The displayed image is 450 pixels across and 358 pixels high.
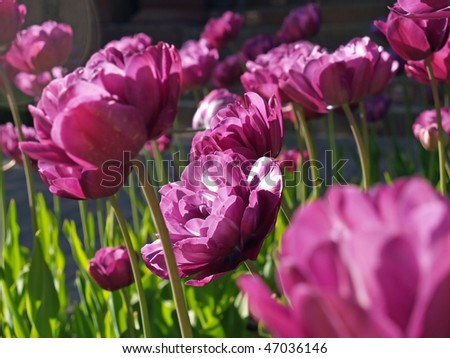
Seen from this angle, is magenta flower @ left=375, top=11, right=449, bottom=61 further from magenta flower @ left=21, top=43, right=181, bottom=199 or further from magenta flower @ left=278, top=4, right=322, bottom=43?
magenta flower @ left=278, top=4, right=322, bottom=43

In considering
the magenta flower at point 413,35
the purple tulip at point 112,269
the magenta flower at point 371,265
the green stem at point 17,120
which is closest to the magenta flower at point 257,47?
the green stem at point 17,120

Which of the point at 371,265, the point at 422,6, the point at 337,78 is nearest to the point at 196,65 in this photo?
the point at 337,78

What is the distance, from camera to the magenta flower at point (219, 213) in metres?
0.46

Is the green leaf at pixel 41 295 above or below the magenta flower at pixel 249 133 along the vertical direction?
below

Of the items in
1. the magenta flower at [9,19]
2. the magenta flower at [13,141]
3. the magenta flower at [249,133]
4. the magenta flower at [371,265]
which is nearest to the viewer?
the magenta flower at [371,265]

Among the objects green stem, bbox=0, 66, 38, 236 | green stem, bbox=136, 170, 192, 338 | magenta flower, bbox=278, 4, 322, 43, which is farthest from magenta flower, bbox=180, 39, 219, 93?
green stem, bbox=136, 170, 192, 338

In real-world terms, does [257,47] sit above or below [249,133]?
below

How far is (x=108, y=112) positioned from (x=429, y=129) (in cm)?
75

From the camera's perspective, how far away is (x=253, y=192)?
1.53ft

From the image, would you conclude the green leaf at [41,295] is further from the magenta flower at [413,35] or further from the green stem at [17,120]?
the magenta flower at [413,35]

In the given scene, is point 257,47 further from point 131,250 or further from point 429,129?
point 131,250

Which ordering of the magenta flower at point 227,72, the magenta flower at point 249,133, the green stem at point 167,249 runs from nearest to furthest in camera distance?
the green stem at point 167,249 < the magenta flower at point 249,133 < the magenta flower at point 227,72
